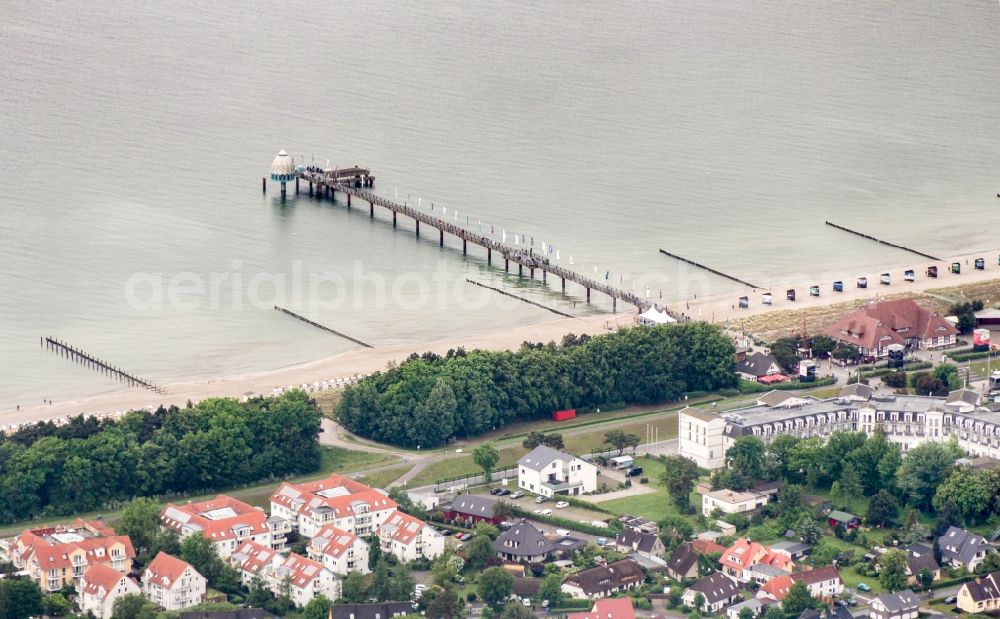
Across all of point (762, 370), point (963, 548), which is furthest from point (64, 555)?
point (762, 370)

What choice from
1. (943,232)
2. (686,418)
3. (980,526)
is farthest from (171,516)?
(943,232)

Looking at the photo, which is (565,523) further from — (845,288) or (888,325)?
(845,288)

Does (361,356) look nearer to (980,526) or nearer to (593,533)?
(593,533)

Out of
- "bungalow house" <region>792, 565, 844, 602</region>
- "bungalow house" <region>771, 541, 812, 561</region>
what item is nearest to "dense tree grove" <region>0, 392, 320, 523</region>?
"bungalow house" <region>771, 541, 812, 561</region>

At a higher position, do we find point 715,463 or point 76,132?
point 76,132

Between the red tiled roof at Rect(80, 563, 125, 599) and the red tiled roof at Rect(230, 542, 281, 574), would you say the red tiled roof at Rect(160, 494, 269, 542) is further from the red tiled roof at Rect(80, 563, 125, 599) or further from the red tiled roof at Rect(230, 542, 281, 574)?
the red tiled roof at Rect(80, 563, 125, 599)

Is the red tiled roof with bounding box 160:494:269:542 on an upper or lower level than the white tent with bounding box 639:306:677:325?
lower

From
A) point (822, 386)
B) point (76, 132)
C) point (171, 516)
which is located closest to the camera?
point (171, 516)
